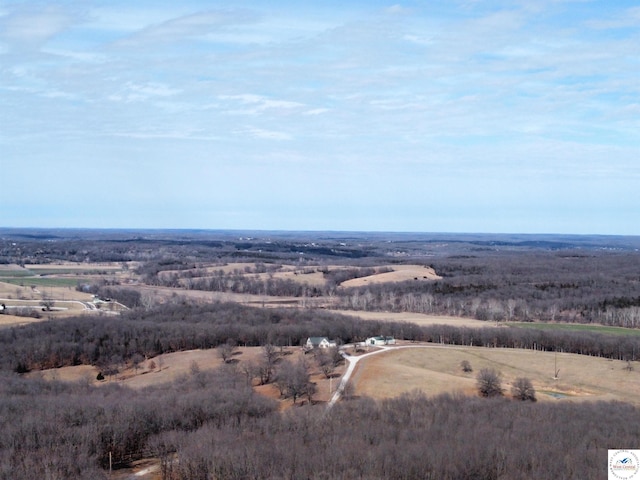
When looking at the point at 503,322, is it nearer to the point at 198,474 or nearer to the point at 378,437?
the point at 378,437

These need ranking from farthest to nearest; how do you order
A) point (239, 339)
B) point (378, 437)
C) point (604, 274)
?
point (604, 274) → point (239, 339) → point (378, 437)

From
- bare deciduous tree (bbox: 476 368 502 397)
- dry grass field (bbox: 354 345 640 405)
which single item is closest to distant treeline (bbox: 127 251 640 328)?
dry grass field (bbox: 354 345 640 405)

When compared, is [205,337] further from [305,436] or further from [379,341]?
[305,436]

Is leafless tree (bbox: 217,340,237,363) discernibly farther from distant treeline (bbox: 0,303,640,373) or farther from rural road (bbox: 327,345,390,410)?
rural road (bbox: 327,345,390,410)

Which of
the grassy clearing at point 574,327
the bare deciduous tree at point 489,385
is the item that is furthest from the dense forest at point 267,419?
the grassy clearing at point 574,327

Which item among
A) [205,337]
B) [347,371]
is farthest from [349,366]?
[205,337]

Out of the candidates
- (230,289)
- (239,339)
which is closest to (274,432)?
(239,339)

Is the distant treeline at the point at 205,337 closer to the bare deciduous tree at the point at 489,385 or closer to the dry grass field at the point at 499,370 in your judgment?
the dry grass field at the point at 499,370
